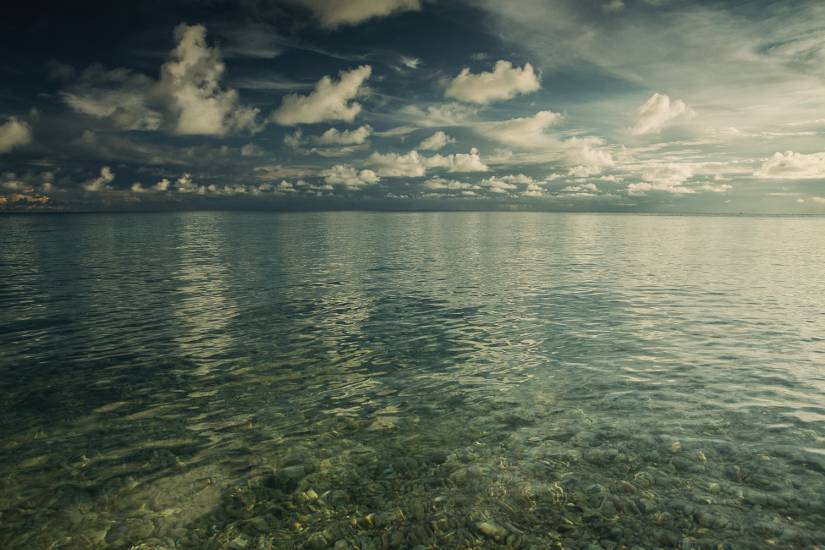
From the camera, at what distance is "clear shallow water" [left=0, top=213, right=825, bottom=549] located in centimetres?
1089

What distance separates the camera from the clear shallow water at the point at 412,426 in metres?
10.9

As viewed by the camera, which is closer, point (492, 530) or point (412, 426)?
point (492, 530)

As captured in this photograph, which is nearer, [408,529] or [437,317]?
[408,529]

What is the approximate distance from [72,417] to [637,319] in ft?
101

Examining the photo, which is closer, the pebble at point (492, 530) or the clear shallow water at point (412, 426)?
the pebble at point (492, 530)

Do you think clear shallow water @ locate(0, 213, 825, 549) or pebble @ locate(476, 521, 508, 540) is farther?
clear shallow water @ locate(0, 213, 825, 549)

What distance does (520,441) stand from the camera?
14719 millimetres

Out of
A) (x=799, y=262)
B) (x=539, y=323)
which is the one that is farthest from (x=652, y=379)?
(x=799, y=262)

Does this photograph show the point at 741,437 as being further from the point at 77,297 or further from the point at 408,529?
the point at 77,297

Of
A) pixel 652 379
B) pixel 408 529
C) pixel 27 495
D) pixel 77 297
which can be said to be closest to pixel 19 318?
pixel 77 297

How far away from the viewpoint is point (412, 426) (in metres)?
15.9

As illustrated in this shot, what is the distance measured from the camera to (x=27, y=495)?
39.5ft

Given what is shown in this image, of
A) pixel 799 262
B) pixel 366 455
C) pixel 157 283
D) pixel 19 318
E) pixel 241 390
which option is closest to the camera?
pixel 366 455

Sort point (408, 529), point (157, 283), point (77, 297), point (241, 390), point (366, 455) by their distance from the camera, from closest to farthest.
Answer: point (408, 529), point (366, 455), point (241, 390), point (77, 297), point (157, 283)
